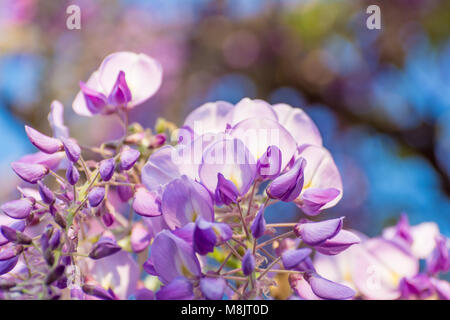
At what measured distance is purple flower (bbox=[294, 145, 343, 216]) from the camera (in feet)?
1.36

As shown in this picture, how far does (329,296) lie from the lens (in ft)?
1.24

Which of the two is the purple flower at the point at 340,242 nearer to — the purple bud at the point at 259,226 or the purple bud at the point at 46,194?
the purple bud at the point at 259,226

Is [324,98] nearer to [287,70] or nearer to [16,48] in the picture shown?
[287,70]

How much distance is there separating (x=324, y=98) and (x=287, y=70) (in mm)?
172

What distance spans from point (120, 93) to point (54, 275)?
0.69 feet

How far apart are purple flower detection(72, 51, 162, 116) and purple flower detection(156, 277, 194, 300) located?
208mm

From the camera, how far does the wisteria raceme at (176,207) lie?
357 mm

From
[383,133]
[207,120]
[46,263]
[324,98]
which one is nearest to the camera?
[46,263]

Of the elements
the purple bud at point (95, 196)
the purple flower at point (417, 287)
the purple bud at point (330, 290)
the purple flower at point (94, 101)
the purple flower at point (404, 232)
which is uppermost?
the purple flower at point (94, 101)

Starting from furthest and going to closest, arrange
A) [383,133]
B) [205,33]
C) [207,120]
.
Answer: [205,33]
[383,133]
[207,120]

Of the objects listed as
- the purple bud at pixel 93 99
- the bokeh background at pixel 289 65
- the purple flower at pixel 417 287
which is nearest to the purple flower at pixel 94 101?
the purple bud at pixel 93 99

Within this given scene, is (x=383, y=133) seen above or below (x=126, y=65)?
below
